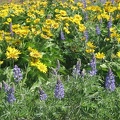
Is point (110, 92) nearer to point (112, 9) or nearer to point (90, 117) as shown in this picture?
point (90, 117)

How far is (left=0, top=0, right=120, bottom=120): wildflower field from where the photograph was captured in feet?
12.4

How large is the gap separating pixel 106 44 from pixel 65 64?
0.74 metres

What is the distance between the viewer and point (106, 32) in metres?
6.79

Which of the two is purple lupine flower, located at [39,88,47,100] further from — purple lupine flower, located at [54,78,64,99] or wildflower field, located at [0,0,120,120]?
purple lupine flower, located at [54,78,64,99]

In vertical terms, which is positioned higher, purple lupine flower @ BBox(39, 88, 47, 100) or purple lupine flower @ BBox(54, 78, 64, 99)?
purple lupine flower @ BBox(54, 78, 64, 99)

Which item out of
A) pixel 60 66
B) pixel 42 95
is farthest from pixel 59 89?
pixel 60 66

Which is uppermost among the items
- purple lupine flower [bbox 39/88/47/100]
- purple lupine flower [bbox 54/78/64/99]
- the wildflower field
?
purple lupine flower [bbox 54/78/64/99]

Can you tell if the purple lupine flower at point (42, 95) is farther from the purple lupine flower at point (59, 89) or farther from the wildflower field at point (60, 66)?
the purple lupine flower at point (59, 89)

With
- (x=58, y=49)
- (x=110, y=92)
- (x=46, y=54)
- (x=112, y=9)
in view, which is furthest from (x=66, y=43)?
(x=110, y=92)

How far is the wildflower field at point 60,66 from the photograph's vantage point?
3.78 metres

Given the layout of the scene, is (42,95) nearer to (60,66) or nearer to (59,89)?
(59,89)

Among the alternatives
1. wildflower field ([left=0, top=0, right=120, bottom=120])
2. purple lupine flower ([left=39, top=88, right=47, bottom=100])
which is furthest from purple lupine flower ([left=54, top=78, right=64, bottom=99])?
purple lupine flower ([left=39, top=88, right=47, bottom=100])

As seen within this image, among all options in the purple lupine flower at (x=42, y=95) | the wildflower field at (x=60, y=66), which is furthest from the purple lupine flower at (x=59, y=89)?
the purple lupine flower at (x=42, y=95)

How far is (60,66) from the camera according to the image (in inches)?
236
